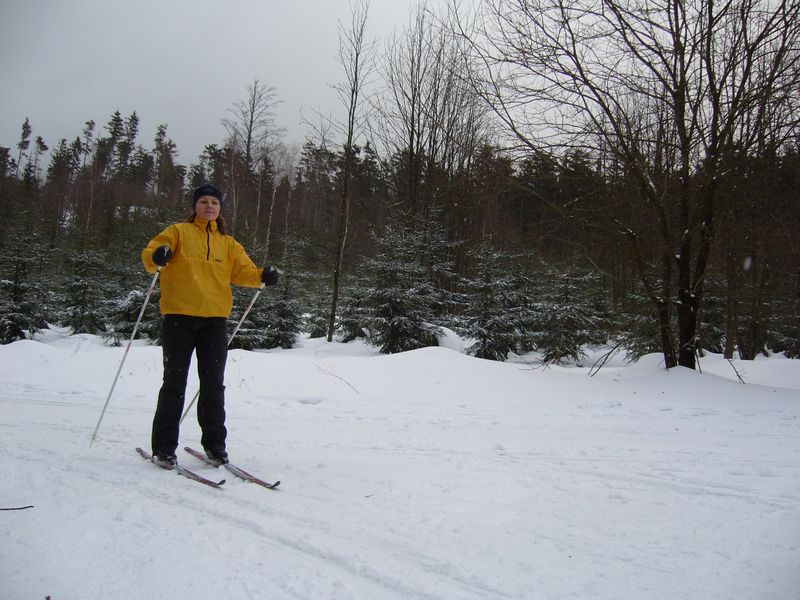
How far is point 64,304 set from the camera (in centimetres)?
1725

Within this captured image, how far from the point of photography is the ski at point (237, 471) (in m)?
2.74

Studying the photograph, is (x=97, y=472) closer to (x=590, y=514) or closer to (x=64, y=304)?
(x=590, y=514)

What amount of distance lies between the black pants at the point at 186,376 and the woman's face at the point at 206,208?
0.76 m

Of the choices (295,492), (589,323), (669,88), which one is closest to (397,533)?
(295,492)

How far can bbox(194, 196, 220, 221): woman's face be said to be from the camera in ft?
11.0

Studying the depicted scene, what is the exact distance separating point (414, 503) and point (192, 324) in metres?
1.93

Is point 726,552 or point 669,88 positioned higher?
point 669,88

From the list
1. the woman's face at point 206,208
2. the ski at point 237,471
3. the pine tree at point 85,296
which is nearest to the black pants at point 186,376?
the ski at point 237,471

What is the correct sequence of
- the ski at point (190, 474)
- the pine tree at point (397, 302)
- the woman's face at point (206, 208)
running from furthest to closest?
the pine tree at point (397, 302) → the woman's face at point (206, 208) → the ski at point (190, 474)

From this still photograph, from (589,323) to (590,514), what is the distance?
41.6ft

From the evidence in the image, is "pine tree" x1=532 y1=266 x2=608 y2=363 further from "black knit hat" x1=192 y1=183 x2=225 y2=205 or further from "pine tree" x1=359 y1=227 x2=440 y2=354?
"black knit hat" x1=192 y1=183 x2=225 y2=205

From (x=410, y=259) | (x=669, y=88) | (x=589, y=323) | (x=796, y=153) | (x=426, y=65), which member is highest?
(x=426, y=65)

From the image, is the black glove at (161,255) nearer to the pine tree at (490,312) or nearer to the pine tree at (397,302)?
the pine tree at (397,302)

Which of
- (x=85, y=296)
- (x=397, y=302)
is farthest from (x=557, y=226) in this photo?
(x=85, y=296)
